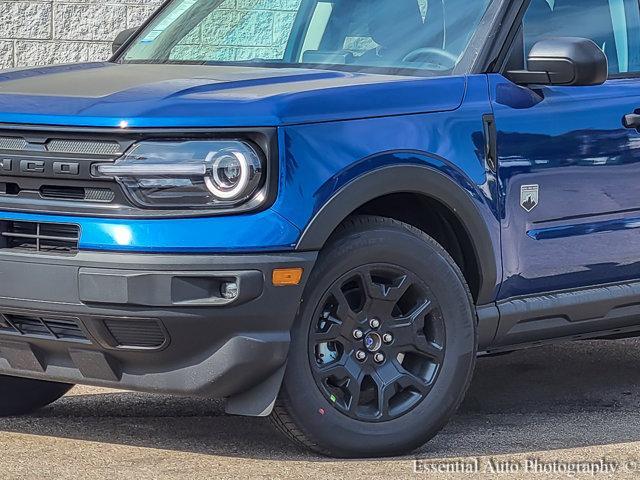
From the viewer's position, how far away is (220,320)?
445cm

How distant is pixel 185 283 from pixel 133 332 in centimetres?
24

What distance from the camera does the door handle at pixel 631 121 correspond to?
5465 millimetres

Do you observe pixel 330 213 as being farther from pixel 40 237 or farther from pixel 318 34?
pixel 318 34

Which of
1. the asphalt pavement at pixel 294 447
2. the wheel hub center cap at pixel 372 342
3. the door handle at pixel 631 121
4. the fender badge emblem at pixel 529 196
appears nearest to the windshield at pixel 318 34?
the fender badge emblem at pixel 529 196

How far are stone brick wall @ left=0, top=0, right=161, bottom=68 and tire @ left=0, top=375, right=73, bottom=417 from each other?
5.05 meters

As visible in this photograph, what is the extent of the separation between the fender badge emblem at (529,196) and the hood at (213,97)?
1.28 feet

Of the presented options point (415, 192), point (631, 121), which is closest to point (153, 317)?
point (415, 192)

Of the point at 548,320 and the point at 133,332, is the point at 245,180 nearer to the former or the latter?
the point at 133,332

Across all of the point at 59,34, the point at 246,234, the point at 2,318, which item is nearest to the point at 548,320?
the point at 246,234

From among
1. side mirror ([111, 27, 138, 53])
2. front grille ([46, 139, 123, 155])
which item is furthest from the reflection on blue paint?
side mirror ([111, 27, 138, 53])

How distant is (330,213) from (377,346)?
508 mm

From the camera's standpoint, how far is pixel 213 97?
15.1ft

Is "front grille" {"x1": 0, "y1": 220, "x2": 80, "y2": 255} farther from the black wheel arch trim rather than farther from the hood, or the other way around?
the black wheel arch trim

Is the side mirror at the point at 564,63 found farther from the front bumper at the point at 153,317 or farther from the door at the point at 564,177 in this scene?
the front bumper at the point at 153,317
